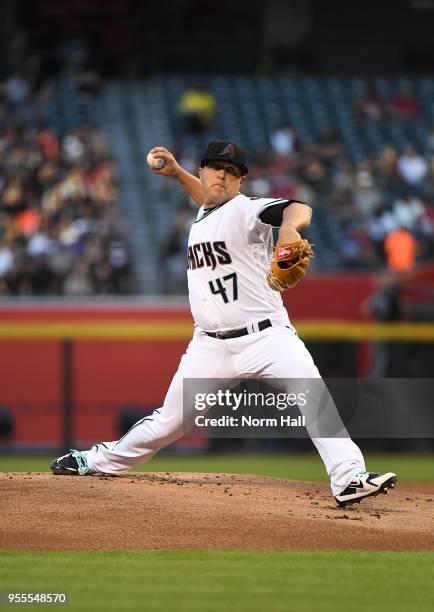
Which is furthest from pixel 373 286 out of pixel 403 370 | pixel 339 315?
pixel 403 370

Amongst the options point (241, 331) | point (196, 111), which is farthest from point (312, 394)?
point (196, 111)

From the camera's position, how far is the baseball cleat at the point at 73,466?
791cm

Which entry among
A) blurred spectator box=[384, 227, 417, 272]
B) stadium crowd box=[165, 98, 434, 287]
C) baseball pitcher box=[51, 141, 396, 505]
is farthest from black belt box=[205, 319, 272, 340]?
blurred spectator box=[384, 227, 417, 272]

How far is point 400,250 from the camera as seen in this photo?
1738 cm

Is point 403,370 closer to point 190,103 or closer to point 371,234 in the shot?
point 371,234

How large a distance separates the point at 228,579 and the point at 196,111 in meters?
15.0

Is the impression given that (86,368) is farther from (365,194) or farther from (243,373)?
(243,373)

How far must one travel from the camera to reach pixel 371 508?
761 cm

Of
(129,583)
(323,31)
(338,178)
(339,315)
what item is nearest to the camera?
(129,583)

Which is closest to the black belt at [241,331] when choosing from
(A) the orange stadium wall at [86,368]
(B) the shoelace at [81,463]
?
(B) the shoelace at [81,463]

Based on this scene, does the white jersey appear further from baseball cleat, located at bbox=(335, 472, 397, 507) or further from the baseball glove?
baseball cleat, located at bbox=(335, 472, 397, 507)

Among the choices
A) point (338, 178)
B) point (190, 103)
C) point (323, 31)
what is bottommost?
point (338, 178)

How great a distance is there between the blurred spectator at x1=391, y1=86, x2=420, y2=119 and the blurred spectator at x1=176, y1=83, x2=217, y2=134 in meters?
2.95

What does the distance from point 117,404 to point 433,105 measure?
8609 mm
